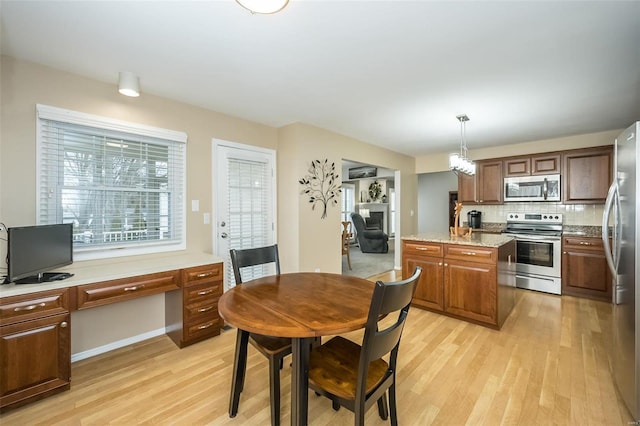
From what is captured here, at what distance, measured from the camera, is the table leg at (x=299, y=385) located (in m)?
1.31

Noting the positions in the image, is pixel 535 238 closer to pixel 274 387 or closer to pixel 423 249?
pixel 423 249

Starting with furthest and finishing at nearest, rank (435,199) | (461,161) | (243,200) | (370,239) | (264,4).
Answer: (435,199) < (370,239) < (243,200) < (461,161) < (264,4)

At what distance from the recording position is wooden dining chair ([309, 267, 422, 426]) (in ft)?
3.86

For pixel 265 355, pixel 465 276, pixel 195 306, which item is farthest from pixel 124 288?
pixel 465 276

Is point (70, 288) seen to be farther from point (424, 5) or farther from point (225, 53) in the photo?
point (424, 5)

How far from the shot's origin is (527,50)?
1998mm

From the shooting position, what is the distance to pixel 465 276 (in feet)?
9.70

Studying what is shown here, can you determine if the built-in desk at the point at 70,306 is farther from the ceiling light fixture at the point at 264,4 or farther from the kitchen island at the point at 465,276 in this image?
the kitchen island at the point at 465,276

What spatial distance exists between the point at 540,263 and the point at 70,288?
5.47 m

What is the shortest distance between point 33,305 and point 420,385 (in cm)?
266

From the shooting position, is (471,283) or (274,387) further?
(471,283)

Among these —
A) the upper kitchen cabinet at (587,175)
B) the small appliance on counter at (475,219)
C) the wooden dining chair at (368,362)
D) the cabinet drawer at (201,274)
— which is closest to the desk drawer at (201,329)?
the cabinet drawer at (201,274)

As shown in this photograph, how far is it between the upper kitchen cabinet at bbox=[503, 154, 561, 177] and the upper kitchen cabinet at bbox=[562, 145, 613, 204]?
0.42 feet

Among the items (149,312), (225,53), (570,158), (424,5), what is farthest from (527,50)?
(149,312)
